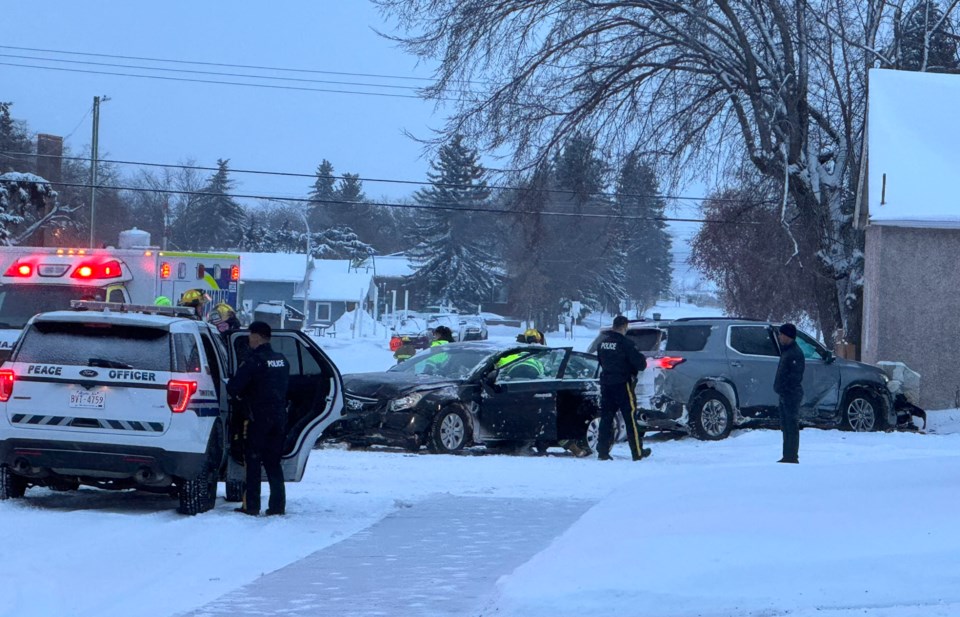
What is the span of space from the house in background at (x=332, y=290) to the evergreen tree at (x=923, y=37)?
50638 millimetres

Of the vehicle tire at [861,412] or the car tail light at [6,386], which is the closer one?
the car tail light at [6,386]

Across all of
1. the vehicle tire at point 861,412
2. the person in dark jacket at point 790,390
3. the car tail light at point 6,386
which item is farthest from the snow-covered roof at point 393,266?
the car tail light at point 6,386

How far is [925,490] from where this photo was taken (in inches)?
320

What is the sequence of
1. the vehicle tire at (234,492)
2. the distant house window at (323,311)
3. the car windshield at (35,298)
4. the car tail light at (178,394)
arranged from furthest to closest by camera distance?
the distant house window at (323,311) < the car windshield at (35,298) < the vehicle tire at (234,492) < the car tail light at (178,394)

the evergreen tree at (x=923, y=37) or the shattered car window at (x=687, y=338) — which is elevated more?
the evergreen tree at (x=923, y=37)

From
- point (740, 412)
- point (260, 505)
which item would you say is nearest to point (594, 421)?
point (740, 412)

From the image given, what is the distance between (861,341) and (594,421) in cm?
1158

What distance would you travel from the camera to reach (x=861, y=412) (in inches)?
821

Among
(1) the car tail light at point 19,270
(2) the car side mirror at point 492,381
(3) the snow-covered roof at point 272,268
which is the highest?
(3) the snow-covered roof at point 272,268

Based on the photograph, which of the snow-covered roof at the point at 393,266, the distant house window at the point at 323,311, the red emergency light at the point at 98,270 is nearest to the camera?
the red emergency light at the point at 98,270

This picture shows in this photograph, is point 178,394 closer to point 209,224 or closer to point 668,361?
point 668,361

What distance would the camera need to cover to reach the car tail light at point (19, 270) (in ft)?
59.5

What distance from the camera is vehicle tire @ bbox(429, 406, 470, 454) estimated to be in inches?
663

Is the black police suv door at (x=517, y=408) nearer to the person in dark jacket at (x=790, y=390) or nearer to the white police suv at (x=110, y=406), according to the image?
the person in dark jacket at (x=790, y=390)
